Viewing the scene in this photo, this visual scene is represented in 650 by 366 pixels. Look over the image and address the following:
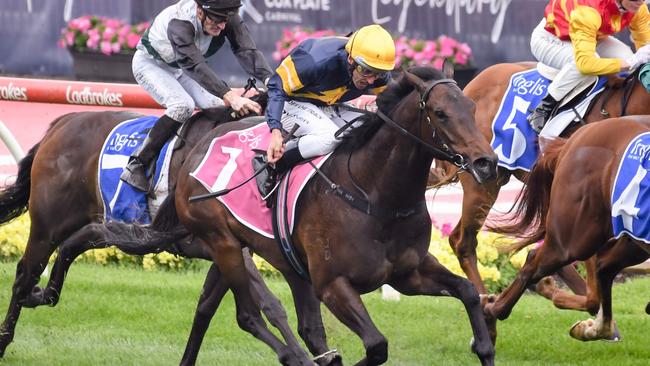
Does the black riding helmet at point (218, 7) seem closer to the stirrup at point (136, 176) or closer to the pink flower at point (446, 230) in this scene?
the stirrup at point (136, 176)

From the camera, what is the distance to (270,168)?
7051 mm

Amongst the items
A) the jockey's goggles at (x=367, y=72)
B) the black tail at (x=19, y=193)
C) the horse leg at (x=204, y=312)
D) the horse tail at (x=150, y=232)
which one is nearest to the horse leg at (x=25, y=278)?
the black tail at (x=19, y=193)

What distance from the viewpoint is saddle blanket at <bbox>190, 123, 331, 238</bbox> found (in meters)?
6.98

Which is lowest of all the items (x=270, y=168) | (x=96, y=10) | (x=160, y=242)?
(x=96, y=10)

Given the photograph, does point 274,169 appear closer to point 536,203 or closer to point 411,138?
point 411,138

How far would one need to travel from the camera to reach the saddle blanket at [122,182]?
8.02 metres

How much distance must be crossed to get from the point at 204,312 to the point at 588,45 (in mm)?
3033

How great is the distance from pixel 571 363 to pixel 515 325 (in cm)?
100

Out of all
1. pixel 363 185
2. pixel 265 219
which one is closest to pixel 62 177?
pixel 265 219

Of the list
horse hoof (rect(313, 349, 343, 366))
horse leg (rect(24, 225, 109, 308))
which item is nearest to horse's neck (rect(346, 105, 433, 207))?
horse hoof (rect(313, 349, 343, 366))

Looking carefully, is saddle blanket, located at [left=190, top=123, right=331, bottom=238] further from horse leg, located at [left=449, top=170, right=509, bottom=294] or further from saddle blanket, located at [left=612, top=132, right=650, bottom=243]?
horse leg, located at [left=449, top=170, right=509, bottom=294]

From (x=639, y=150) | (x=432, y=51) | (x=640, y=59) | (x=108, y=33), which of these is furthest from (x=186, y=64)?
(x=108, y=33)

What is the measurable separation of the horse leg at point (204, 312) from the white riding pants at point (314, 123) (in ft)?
3.53

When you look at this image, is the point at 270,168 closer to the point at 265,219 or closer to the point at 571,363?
the point at 265,219
